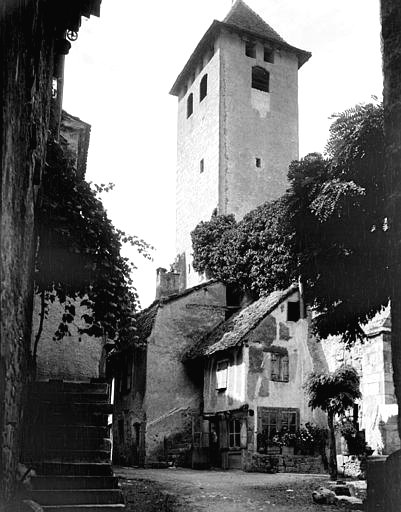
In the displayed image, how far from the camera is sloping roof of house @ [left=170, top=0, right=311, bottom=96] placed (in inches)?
1626

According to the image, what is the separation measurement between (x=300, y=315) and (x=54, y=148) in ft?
53.7

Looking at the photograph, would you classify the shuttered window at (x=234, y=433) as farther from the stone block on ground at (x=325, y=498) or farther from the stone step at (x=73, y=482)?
the stone step at (x=73, y=482)

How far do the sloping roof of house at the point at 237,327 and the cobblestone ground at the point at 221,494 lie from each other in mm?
6575

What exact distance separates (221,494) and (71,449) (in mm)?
5759

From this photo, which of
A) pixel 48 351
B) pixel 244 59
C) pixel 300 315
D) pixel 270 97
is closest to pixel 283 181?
pixel 270 97

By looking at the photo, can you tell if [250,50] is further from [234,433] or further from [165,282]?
[234,433]

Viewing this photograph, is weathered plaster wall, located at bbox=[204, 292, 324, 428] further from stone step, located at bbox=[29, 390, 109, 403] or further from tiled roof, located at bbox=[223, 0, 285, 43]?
tiled roof, located at bbox=[223, 0, 285, 43]

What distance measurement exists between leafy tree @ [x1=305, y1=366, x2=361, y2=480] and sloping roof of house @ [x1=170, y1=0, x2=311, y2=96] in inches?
1139

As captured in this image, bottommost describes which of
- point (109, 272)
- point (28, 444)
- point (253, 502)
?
point (253, 502)

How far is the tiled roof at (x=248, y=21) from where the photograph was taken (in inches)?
1673

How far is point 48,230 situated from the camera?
11.4m

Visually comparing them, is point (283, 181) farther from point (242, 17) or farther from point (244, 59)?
point (242, 17)

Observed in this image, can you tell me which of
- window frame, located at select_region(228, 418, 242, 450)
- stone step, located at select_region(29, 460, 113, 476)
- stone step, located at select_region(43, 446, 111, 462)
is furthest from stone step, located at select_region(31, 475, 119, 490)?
window frame, located at select_region(228, 418, 242, 450)

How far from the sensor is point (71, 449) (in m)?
9.62
